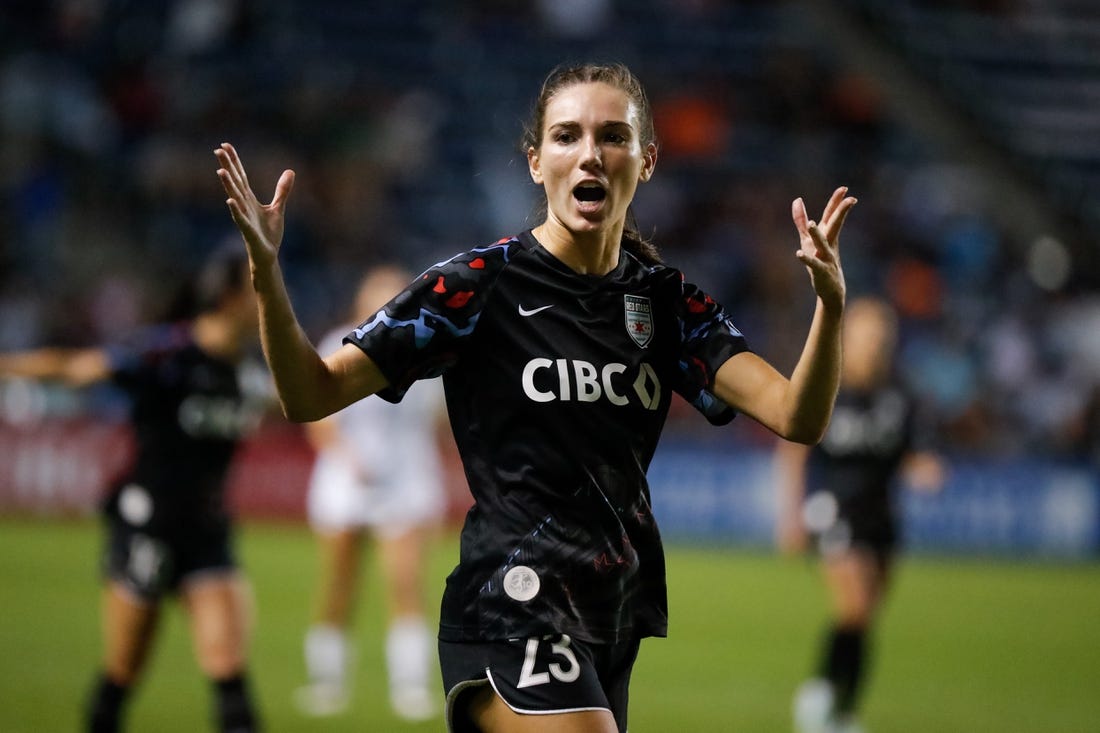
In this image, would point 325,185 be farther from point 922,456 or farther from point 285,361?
point 285,361

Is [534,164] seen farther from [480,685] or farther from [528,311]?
[480,685]

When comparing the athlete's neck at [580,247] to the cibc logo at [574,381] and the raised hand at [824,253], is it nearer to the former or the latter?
the cibc logo at [574,381]

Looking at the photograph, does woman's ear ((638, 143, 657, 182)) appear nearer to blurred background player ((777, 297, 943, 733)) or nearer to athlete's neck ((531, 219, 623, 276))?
athlete's neck ((531, 219, 623, 276))

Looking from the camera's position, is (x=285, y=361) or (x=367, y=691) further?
(x=367, y=691)

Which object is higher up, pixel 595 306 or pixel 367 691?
pixel 595 306

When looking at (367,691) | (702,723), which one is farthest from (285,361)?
(367,691)

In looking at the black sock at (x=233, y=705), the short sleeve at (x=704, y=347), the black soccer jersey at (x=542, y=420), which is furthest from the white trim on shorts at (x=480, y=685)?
the black sock at (x=233, y=705)

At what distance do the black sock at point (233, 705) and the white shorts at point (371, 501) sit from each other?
3606 mm

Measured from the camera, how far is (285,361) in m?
3.62

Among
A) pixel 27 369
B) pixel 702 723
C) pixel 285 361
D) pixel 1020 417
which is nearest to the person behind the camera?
pixel 285 361

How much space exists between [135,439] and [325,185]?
1483 centimetres

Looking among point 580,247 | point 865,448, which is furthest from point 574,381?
point 865,448

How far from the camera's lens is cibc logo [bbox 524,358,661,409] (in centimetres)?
399

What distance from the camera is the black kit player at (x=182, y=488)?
710cm
